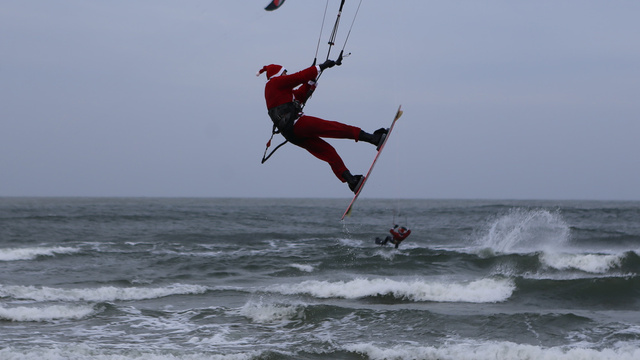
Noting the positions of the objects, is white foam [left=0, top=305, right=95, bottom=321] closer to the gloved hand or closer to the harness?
the harness

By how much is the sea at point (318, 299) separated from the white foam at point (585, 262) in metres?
0.06

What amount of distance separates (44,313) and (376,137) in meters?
7.79

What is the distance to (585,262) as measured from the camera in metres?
20.7

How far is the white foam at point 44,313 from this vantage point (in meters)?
12.3

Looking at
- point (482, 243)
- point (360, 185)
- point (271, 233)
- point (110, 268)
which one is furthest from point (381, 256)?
point (360, 185)

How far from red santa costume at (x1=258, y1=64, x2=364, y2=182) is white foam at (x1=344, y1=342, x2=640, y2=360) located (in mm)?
2920

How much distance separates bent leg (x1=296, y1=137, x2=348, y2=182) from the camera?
9.06 metres

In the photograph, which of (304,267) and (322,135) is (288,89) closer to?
(322,135)

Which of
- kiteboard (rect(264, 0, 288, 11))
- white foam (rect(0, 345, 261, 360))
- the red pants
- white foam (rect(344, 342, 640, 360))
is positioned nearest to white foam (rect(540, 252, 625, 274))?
white foam (rect(344, 342, 640, 360))

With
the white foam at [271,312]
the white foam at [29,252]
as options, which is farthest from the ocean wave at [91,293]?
the white foam at [29,252]

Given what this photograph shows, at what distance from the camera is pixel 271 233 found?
31500 mm

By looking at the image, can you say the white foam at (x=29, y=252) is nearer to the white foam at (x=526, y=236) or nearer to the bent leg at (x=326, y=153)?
the white foam at (x=526, y=236)

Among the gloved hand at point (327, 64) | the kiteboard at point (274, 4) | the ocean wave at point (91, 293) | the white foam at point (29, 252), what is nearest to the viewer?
the kiteboard at point (274, 4)

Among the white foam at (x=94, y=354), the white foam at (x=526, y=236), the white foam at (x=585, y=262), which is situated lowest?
the white foam at (x=94, y=354)
